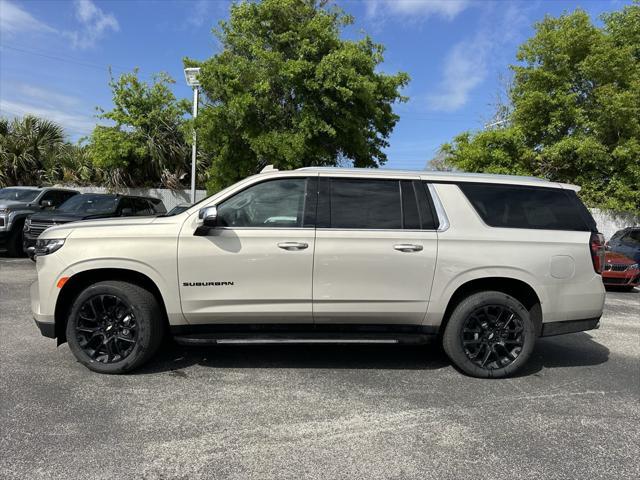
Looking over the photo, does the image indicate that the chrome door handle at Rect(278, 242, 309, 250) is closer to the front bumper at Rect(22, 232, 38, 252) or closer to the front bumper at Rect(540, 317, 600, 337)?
the front bumper at Rect(540, 317, 600, 337)

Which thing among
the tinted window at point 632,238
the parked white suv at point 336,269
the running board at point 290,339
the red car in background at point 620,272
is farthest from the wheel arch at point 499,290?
the tinted window at point 632,238

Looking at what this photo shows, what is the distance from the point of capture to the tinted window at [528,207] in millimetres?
4480

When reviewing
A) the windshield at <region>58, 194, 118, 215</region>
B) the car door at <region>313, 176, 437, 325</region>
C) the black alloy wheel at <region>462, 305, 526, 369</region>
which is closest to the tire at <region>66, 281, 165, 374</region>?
the car door at <region>313, 176, 437, 325</region>

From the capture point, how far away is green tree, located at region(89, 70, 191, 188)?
17984 mm

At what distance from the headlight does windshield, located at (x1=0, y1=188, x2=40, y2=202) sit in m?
9.56

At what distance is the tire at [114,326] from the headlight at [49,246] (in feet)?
1.49

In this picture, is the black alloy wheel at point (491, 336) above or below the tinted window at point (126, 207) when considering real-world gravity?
below

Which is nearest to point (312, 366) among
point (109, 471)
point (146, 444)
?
point (146, 444)

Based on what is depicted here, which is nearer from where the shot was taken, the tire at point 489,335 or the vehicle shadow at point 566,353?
the tire at point 489,335

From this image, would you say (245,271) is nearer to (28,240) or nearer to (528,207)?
(528,207)

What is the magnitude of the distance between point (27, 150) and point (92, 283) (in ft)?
63.6

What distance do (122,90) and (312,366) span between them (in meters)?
16.6

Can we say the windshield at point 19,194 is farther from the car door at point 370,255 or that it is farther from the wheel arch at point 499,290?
the wheel arch at point 499,290

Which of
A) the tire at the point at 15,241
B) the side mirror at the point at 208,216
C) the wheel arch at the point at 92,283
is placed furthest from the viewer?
the tire at the point at 15,241
